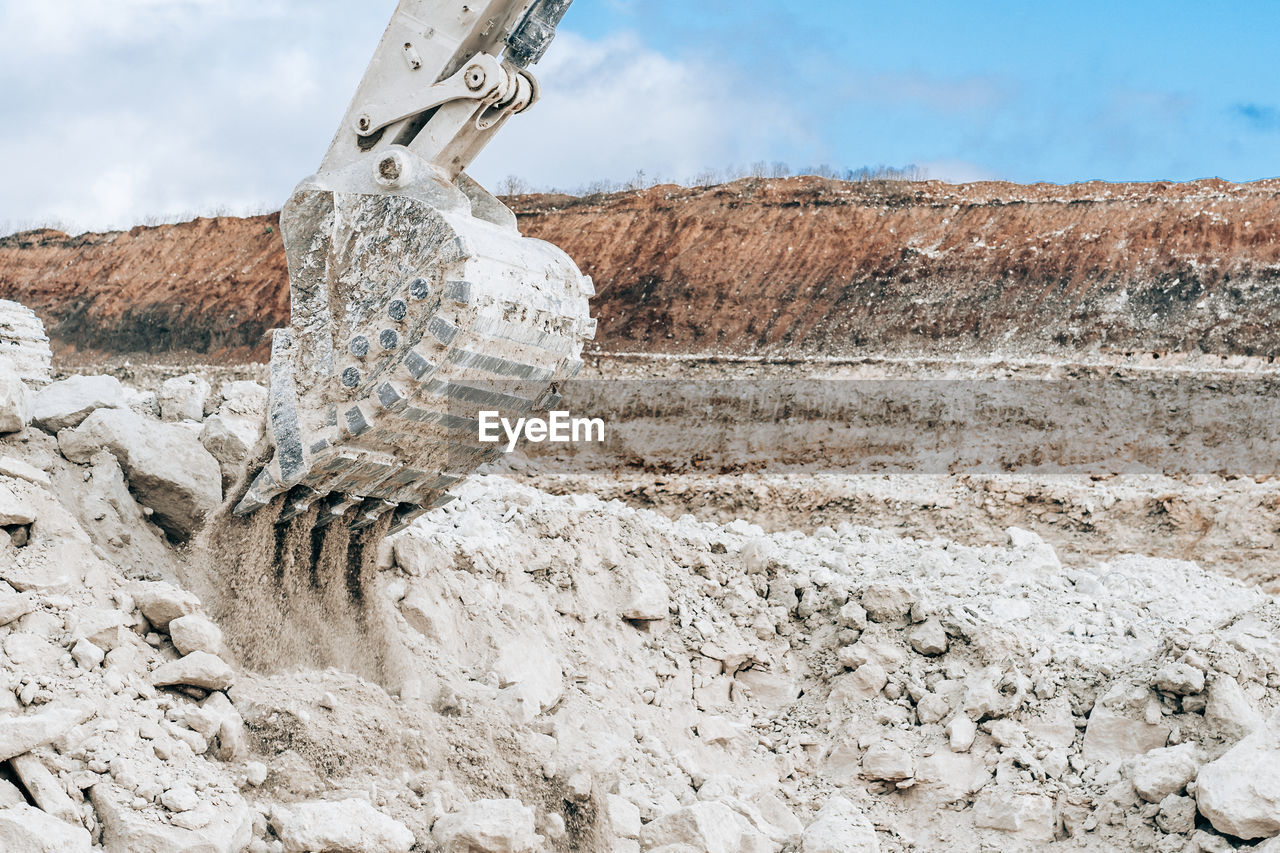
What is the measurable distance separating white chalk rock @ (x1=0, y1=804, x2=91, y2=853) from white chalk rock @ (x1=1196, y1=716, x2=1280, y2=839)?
469cm

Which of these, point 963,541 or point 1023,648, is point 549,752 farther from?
point 963,541

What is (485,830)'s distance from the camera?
4488 mm

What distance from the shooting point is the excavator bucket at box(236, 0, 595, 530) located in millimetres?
5023

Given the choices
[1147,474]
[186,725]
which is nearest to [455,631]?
[186,725]

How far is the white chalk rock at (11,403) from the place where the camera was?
576cm

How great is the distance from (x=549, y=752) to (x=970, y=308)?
16.2 m

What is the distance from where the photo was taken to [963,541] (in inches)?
538

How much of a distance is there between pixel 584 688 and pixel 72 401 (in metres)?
3.42

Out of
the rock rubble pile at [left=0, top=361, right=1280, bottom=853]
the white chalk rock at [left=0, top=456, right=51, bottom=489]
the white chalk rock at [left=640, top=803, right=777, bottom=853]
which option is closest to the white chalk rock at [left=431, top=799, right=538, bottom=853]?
the rock rubble pile at [left=0, top=361, right=1280, bottom=853]

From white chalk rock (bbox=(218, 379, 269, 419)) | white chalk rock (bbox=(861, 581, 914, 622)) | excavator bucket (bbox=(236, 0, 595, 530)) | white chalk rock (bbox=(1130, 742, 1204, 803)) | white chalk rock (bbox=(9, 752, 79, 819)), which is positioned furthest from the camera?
white chalk rock (bbox=(861, 581, 914, 622))

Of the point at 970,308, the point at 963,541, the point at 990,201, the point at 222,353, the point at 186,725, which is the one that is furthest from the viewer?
the point at 222,353

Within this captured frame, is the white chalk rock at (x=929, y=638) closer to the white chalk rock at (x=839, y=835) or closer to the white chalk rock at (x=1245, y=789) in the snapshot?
the white chalk rock at (x=839, y=835)

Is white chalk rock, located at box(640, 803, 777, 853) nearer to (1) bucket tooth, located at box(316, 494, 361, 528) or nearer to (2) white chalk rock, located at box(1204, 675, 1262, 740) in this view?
(1) bucket tooth, located at box(316, 494, 361, 528)

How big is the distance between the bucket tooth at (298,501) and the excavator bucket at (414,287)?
18 millimetres
